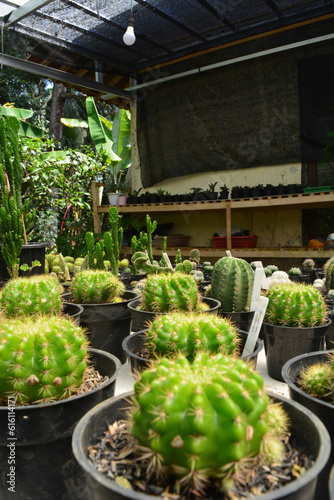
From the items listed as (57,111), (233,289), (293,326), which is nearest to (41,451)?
(293,326)

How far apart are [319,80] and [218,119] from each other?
1.39 meters

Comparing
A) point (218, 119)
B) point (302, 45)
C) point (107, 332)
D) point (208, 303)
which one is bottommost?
point (107, 332)

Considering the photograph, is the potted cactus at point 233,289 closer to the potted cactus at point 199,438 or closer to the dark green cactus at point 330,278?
the dark green cactus at point 330,278

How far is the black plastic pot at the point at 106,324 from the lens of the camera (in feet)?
5.47

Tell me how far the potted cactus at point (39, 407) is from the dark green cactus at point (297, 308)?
793 millimetres

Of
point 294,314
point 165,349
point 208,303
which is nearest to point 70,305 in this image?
point 208,303

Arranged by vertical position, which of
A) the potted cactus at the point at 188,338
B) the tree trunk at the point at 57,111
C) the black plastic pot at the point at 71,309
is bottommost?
the black plastic pot at the point at 71,309

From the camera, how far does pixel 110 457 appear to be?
70 centimetres

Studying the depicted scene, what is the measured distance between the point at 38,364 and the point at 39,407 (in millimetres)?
104

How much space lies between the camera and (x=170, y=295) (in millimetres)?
1481

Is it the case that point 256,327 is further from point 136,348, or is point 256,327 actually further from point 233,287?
point 233,287

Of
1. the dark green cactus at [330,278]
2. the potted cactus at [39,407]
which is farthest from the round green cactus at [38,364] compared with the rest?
the dark green cactus at [330,278]

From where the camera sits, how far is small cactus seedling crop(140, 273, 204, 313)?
1.49 metres

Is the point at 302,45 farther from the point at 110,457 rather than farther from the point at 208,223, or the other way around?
the point at 110,457
